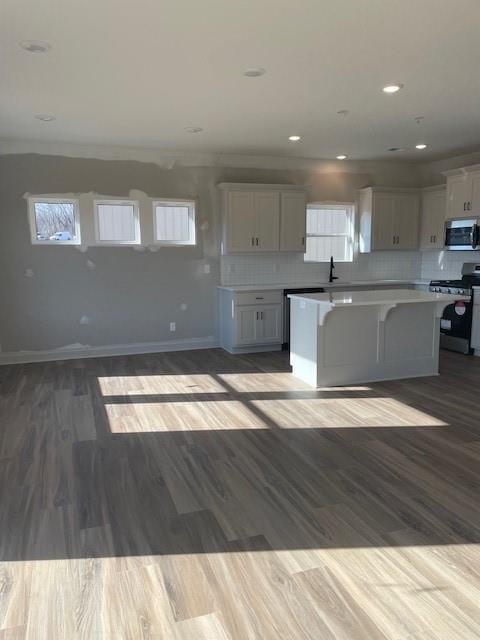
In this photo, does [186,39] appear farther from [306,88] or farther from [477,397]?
[477,397]

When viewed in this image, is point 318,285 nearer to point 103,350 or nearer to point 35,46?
point 103,350

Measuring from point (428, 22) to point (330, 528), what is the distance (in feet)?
9.83

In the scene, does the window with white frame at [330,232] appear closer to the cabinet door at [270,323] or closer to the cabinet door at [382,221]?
the cabinet door at [382,221]

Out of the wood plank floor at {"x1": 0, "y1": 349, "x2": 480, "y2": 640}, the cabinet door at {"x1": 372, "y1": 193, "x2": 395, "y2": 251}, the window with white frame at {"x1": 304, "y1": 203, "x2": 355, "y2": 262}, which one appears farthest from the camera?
the window with white frame at {"x1": 304, "y1": 203, "x2": 355, "y2": 262}

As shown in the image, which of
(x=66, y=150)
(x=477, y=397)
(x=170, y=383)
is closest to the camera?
(x=477, y=397)

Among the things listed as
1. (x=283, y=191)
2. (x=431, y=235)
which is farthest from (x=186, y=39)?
(x=431, y=235)

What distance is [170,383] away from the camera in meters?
5.15

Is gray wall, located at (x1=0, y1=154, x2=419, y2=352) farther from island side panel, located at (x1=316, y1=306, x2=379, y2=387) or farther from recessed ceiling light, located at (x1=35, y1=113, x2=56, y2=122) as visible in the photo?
island side panel, located at (x1=316, y1=306, x2=379, y2=387)

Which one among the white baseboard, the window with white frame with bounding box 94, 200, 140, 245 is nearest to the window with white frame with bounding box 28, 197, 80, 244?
the window with white frame with bounding box 94, 200, 140, 245

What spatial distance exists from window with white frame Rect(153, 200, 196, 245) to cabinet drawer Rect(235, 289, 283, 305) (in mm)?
1108

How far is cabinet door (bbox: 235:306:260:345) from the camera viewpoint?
6.48 m

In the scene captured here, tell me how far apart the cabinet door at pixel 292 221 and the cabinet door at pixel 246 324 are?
115 centimetres

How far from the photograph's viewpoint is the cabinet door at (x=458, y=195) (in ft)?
21.1

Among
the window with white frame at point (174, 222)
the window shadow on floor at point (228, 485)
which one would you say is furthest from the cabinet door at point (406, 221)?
the window shadow on floor at point (228, 485)
